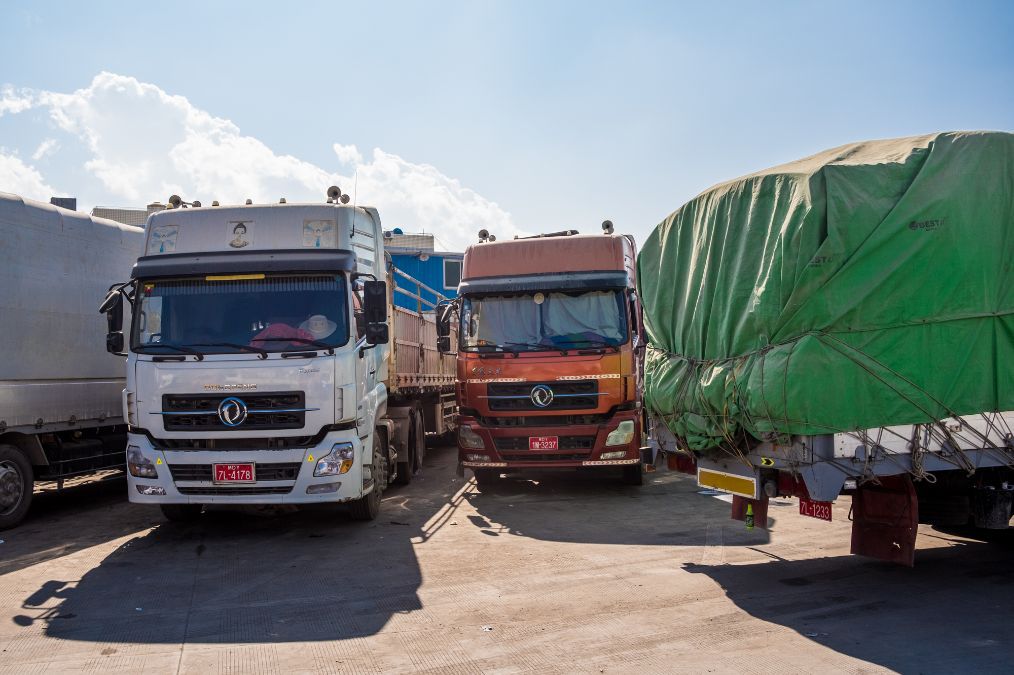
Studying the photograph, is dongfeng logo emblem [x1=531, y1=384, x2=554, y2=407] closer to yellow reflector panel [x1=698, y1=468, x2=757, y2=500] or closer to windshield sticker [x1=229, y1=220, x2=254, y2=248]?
yellow reflector panel [x1=698, y1=468, x2=757, y2=500]

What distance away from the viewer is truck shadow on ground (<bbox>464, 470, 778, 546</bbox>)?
27.5ft

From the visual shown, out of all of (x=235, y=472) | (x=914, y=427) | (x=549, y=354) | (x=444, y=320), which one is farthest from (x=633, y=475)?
(x=914, y=427)

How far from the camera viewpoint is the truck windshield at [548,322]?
34.7 ft

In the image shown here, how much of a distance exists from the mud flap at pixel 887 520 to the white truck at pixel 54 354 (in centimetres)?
721

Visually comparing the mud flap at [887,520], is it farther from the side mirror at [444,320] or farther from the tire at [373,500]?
the side mirror at [444,320]

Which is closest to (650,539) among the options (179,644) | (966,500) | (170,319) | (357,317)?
(966,500)

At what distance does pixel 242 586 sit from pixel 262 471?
58.7 inches

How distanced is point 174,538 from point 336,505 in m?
2.09

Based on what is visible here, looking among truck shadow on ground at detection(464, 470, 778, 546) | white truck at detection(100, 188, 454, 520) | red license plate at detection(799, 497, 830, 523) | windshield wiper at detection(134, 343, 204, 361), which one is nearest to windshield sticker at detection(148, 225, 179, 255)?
white truck at detection(100, 188, 454, 520)

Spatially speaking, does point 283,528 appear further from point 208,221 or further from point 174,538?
point 208,221

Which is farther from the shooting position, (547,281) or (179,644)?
(547,281)

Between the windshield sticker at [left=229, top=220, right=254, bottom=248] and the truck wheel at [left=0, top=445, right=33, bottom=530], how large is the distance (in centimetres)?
337

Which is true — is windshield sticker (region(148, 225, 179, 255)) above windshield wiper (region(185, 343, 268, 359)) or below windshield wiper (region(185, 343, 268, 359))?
above

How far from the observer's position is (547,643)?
5168 millimetres
